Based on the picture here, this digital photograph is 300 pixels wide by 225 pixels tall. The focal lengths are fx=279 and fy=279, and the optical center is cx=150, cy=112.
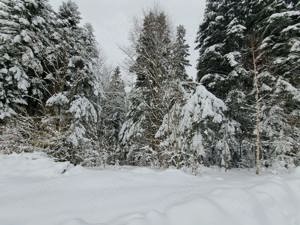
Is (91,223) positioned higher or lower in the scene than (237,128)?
lower

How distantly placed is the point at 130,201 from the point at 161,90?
23.4ft

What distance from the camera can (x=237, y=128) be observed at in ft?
43.0

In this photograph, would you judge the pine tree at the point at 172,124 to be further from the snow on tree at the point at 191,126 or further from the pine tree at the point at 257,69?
the pine tree at the point at 257,69

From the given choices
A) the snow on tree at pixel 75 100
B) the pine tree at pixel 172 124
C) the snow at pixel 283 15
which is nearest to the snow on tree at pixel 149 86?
the pine tree at pixel 172 124

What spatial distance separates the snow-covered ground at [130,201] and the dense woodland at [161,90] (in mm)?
3263

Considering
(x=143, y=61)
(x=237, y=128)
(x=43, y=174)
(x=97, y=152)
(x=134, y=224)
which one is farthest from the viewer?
(x=237, y=128)

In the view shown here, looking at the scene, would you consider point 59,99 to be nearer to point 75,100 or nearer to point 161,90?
point 75,100

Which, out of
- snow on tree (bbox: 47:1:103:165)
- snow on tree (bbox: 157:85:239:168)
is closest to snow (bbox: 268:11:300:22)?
snow on tree (bbox: 157:85:239:168)

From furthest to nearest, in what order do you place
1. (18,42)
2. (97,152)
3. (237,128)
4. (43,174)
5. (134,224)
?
(237,128) → (18,42) → (97,152) → (43,174) → (134,224)

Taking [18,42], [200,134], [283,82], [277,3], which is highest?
[277,3]

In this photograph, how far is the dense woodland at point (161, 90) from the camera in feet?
30.5

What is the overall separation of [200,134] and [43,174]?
5614 mm

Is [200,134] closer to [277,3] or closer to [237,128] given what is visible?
[237,128]

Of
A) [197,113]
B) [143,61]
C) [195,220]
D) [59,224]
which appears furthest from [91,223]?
Result: [143,61]
